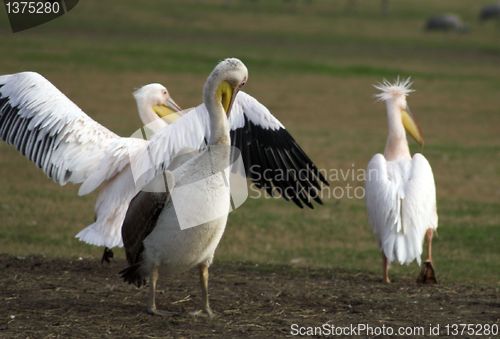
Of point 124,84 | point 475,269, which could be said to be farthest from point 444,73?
point 475,269

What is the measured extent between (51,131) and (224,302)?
6.26 feet

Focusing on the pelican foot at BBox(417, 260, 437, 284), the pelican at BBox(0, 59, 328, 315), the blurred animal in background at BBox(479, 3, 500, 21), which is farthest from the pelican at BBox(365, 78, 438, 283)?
the blurred animal in background at BBox(479, 3, 500, 21)

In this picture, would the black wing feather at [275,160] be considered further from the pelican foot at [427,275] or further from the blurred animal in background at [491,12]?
the blurred animal in background at [491,12]

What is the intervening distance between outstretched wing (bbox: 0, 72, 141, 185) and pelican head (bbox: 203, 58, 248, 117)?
1231 mm

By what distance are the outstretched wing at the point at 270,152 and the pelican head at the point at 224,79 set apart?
1.13 metres

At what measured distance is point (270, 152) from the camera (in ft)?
23.6

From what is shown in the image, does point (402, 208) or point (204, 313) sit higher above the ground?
point (402, 208)

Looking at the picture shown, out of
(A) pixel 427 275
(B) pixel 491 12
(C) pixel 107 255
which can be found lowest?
(A) pixel 427 275

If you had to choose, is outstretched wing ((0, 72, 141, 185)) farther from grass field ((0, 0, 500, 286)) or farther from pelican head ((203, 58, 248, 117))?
grass field ((0, 0, 500, 286))

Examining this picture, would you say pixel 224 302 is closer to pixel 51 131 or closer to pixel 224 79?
pixel 224 79

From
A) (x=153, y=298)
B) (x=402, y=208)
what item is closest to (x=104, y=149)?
(x=153, y=298)

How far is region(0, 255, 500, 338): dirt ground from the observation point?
5.82 meters

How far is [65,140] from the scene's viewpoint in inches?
285

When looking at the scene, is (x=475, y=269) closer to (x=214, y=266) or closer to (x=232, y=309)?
(x=214, y=266)
